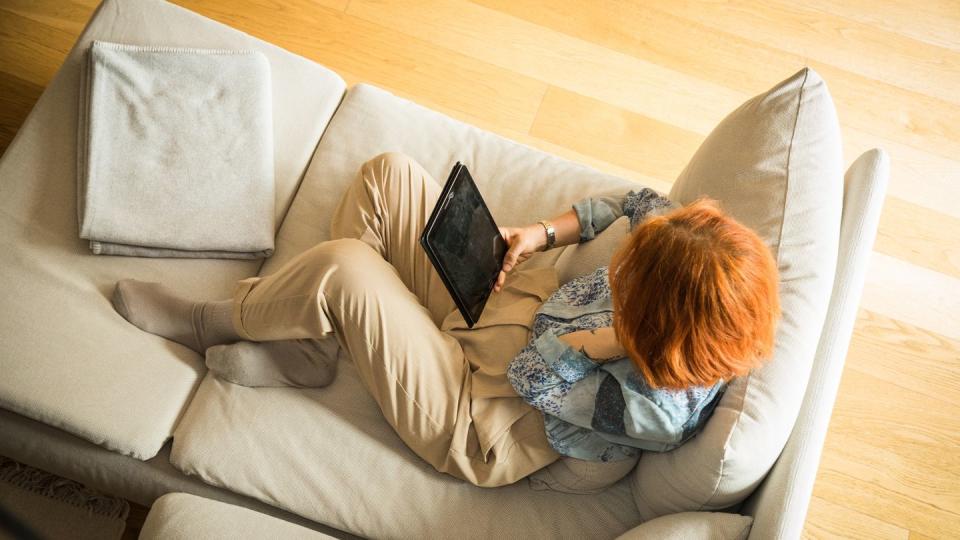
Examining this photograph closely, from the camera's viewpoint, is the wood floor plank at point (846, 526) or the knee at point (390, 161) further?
the wood floor plank at point (846, 526)

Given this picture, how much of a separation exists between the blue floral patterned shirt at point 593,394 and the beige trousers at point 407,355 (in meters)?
0.07

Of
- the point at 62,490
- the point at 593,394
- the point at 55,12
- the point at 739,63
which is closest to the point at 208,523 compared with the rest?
the point at 62,490

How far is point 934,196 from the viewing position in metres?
2.14

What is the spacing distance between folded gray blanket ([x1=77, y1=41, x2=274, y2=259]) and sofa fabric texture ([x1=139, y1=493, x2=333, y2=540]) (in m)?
0.53

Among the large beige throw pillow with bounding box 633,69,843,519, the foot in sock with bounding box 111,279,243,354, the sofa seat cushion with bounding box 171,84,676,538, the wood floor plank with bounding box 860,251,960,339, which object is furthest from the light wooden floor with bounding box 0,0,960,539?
the sofa seat cushion with bounding box 171,84,676,538

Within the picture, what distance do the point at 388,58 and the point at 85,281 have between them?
44.7 inches

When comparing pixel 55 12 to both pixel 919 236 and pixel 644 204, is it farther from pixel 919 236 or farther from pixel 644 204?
pixel 919 236

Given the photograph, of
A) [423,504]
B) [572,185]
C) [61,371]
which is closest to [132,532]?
[61,371]

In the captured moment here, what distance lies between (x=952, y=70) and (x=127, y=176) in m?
2.42

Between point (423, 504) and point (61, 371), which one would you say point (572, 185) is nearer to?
point (423, 504)

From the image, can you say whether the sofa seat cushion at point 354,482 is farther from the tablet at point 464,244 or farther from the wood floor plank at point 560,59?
the wood floor plank at point 560,59

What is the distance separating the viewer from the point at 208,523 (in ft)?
4.02

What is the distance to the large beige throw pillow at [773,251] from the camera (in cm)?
115

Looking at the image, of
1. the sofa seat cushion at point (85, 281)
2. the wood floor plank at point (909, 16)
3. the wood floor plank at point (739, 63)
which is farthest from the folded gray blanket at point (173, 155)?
the wood floor plank at point (909, 16)
